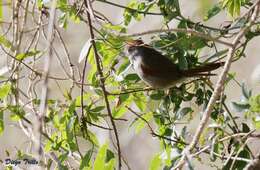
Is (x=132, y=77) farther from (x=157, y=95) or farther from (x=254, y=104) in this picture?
(x=254, y=104)

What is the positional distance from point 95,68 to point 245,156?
Result: 1.94 feet

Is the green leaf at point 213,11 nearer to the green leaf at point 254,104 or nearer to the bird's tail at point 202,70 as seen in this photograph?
the bird's tail at point 202,70

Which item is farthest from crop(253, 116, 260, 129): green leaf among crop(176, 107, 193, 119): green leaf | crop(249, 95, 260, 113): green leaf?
crop(176, 107, 193, 119): green leaf

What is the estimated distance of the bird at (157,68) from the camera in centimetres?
190

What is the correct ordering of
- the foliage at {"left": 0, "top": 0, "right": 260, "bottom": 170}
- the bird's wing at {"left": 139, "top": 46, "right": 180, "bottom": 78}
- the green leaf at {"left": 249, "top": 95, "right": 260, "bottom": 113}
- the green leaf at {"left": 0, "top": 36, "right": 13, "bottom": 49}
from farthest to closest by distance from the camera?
the bird's wing at {"left": 139, "top": 46, "right": 180, "bottom": 78}
the green leaf at {"left": 0, "top": 36, "right": 13, "bottom": 49}
the foliage at {"left": 0, "top": 0, "right": 260, "bottom": 170}
the green leaf at {"left": 249, "top": 95, "right": 260, "bottom": 113}

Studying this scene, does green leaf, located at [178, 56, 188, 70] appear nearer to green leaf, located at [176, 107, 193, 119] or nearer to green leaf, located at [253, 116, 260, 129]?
green leaf, located at [176, 107, 193, 119]

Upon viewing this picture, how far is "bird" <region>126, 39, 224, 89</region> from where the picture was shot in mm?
1903

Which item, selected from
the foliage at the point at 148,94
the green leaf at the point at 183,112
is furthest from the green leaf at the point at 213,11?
the green leaf at the point at 183,112

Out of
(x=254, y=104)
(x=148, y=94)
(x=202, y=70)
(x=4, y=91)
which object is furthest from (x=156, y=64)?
(x=254, y=104)

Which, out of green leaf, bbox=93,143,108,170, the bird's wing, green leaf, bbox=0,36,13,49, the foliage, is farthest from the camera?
the bird's wing

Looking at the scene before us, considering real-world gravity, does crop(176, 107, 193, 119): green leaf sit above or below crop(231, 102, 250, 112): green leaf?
below

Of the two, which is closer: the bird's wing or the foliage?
the foliage

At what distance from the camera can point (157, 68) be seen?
7.78 ft

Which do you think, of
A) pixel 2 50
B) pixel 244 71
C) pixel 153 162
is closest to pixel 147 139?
pixel 244 71
